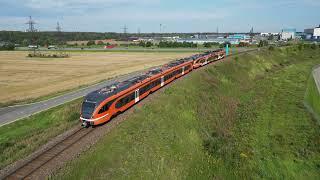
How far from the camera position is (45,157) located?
77.2ft

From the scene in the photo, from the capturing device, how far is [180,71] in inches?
2147

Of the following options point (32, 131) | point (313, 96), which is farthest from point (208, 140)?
point (313, 96)

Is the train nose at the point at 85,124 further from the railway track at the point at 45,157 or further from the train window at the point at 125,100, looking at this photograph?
the train window at the point at 125,100

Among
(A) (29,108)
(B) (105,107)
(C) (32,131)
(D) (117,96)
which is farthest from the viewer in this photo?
(A) (29,108)

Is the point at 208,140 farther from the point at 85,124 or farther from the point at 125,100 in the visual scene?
the point at 85,124

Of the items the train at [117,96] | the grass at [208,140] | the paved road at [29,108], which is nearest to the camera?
the grass at [208,140]

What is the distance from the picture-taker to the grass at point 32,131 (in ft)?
86.4

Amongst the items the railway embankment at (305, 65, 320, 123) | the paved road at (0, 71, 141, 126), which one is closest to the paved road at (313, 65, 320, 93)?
the railway embankment at (305, 65, 320, 123)

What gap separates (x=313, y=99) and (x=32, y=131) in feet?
155

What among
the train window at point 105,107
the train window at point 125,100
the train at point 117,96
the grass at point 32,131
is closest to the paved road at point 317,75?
the train at point 117,96

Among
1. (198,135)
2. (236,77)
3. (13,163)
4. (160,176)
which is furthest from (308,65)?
(13,163)

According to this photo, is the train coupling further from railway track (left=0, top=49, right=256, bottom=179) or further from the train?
railway track (left=0, top=49, right=256, bottom=179)

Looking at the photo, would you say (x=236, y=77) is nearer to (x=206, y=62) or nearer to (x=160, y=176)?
(x=206, y=62)

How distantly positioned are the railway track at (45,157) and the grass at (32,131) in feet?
6.09
